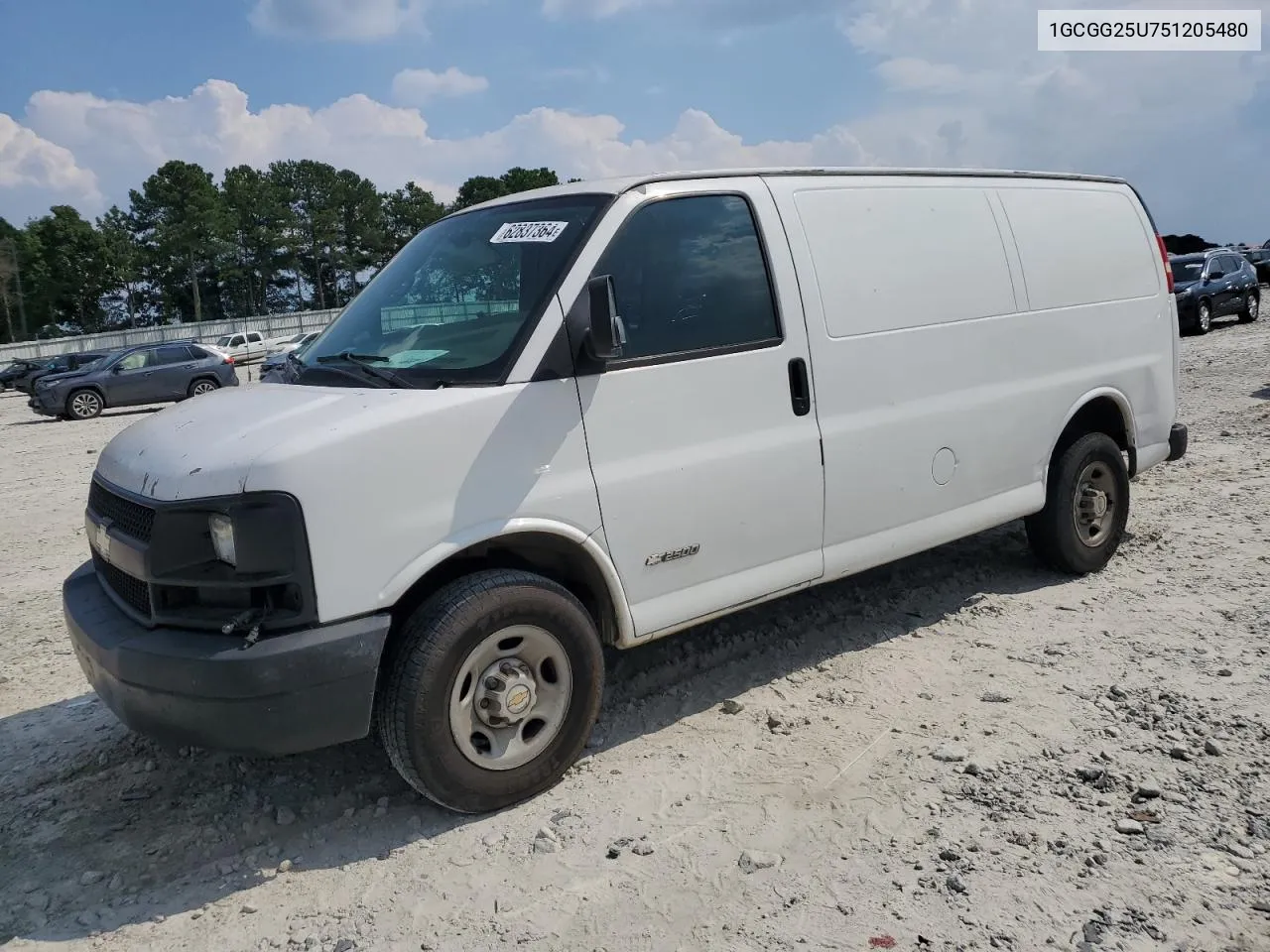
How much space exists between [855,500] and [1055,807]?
1.53 meters

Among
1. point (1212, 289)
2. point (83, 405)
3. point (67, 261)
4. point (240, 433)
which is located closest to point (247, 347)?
point (83, 405)

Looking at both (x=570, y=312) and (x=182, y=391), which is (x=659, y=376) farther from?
(x=182, y=391)

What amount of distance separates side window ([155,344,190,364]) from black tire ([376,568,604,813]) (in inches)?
932

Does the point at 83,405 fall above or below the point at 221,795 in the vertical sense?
above

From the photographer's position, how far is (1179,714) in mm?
3941

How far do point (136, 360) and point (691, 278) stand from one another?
23.5m

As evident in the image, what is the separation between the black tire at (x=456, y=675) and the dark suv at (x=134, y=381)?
70.1 ft

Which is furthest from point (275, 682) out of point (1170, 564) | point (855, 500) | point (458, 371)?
point (1170, 564)

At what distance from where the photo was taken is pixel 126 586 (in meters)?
3.47

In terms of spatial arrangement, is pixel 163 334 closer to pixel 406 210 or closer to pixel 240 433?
pixel 406 210

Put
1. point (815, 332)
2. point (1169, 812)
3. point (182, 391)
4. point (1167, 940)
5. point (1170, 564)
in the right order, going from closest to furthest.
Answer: point (1167, 940) < point (1169, 812) < point (815, 332) < point (1170, 564) < point (182, 391)

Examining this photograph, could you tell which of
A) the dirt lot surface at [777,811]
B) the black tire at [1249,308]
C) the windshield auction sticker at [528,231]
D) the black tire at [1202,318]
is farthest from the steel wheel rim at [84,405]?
the black tire at [1249,308]

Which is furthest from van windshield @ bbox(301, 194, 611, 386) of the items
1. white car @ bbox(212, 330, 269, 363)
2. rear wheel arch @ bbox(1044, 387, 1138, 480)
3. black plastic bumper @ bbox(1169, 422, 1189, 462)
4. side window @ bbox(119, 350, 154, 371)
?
white car @ bbox(212, 330, 269, 363)

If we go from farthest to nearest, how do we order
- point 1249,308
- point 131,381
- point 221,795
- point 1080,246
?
point 1249,308 < point 131,381 < point 1080,246 < point 221,795
